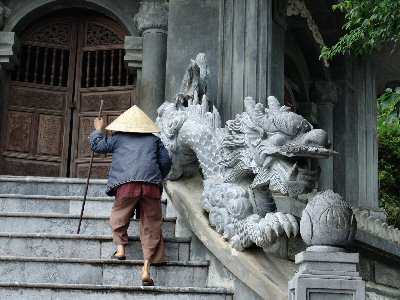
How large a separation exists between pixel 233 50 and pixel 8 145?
12.7ft

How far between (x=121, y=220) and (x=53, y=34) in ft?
20.7

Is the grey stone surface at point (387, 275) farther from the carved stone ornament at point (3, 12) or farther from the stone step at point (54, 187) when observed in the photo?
the carved stone ornament at point (3, 12)

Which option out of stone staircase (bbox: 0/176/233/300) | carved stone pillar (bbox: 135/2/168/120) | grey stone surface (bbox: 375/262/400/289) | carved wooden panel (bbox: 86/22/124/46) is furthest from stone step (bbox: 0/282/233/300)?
carved wooden panel (bbox: 86/22/124/46)

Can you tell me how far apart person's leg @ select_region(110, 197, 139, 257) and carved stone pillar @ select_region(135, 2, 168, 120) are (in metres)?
4.57

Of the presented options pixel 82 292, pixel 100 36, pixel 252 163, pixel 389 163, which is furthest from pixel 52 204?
pixel 389 163

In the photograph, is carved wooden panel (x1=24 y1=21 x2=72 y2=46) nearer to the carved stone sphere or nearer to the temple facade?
the temple facade

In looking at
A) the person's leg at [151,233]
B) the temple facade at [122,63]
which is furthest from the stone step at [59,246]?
the temple facade at [122,63]

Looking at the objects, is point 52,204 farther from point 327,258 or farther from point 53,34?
point 53,34

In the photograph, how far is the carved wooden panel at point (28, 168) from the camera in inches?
488

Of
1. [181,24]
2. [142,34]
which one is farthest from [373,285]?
[142,34]

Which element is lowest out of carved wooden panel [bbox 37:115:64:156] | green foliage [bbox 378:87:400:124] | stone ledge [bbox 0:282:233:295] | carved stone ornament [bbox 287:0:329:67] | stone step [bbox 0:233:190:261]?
stone ledge [bbox 0:282:233:295]

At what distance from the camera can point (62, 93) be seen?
508 inches

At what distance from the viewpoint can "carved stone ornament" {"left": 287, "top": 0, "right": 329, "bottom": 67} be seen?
12.3 metres

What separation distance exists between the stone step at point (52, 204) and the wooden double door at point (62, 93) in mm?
3379
